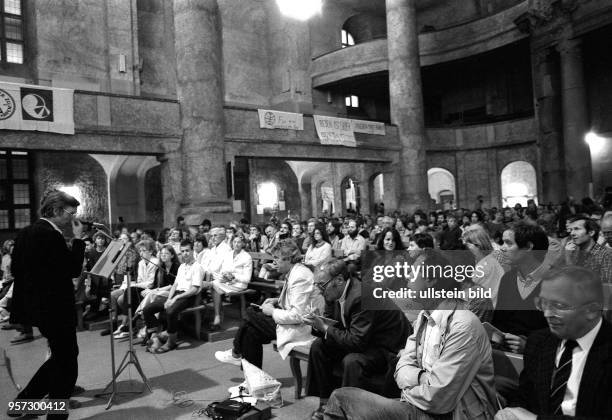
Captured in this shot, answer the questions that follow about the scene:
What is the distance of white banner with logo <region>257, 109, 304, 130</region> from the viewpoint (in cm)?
1553

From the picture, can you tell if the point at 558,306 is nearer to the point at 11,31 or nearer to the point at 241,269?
the point at 241,269

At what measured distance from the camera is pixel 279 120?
1594cm

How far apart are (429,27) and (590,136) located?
35.3 ft

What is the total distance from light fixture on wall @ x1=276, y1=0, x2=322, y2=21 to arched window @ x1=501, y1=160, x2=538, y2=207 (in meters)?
11.8

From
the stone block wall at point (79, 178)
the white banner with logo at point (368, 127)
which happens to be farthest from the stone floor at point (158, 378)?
the white banner with logo at point (368, 127)

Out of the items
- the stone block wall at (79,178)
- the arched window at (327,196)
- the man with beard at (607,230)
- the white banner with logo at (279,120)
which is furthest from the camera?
the arched window at (327,196)

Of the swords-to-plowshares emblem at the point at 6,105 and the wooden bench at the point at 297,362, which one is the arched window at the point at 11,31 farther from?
the wooden bench at the point at 297,362

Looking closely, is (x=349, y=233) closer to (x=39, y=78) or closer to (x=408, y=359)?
(x=408, y=359)

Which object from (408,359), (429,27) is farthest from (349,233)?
(429,27)

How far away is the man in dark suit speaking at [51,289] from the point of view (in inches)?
141

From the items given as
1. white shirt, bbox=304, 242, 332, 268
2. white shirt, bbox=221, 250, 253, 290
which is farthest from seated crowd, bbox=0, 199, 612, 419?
white shirt, bbox=304, 242, 332, 268

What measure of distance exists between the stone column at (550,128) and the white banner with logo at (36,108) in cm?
1601

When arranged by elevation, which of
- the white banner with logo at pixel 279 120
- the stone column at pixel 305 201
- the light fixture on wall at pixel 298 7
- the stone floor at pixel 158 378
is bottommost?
the stone floor at pixel 158 378

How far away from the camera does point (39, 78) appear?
16.6m
